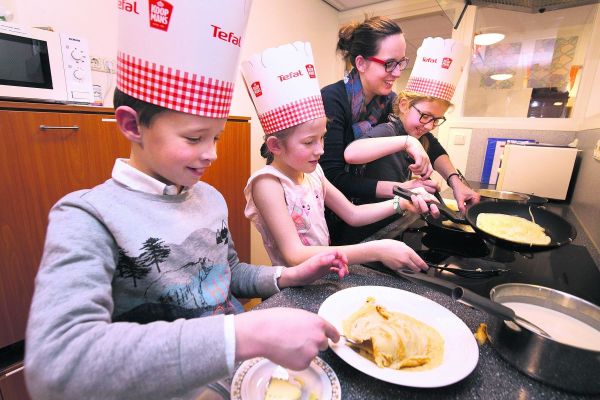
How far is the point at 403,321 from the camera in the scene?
569 millimetres

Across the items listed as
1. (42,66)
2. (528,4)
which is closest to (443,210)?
(528,4)

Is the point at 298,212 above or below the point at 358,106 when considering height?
below

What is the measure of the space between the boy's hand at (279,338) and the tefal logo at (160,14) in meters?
0.49

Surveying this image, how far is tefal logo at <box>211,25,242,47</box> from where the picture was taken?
0.57m

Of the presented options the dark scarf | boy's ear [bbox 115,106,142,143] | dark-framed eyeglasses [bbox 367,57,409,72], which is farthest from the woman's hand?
boy's ear [bbox 115,106,142,143]

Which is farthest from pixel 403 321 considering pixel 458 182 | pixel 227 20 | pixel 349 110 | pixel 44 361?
pixel 458 182

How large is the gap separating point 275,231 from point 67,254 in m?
0.53

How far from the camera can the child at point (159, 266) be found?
349 millimetres

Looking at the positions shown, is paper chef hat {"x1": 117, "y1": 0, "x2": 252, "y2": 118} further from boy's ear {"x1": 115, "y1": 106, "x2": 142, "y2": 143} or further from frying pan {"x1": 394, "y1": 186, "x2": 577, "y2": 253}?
frying pan {"x1": 394, "y1": 186, "x2": 577, "y2": 253}

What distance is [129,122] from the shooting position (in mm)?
552

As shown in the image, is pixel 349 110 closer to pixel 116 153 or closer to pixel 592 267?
pixel 592 267

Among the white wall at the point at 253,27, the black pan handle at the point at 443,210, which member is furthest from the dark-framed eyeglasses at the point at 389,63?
the white wall at the point at 253,27

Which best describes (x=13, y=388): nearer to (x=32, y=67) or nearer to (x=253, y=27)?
(x=32, y=67)

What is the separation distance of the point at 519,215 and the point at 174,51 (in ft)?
4.18
